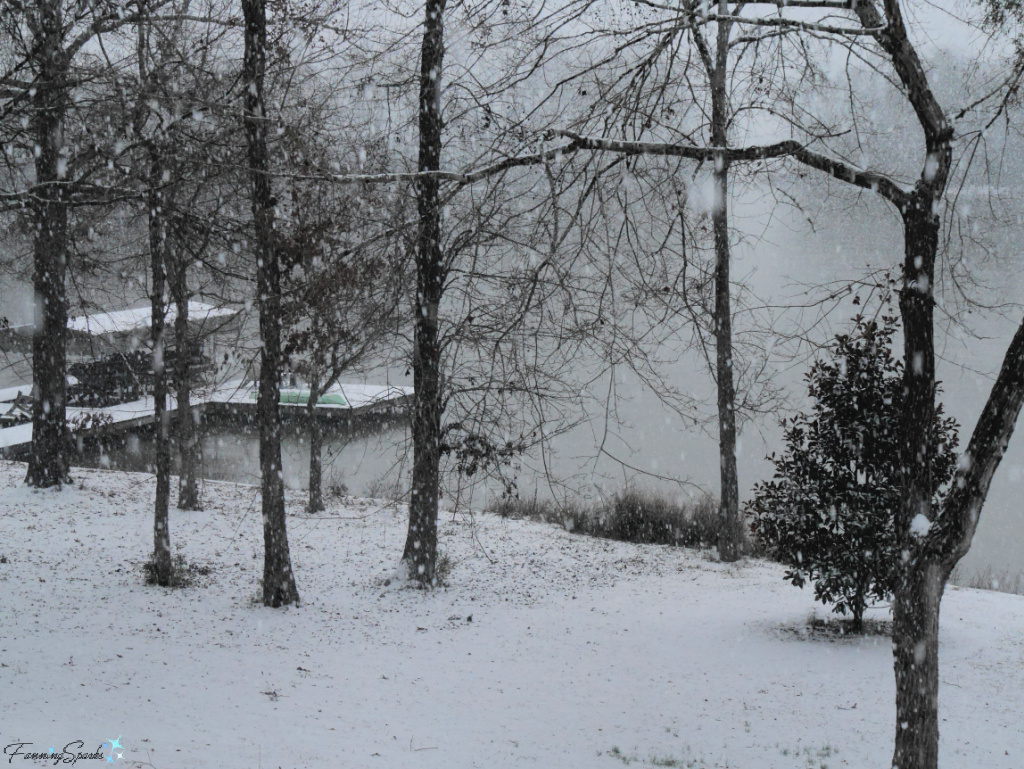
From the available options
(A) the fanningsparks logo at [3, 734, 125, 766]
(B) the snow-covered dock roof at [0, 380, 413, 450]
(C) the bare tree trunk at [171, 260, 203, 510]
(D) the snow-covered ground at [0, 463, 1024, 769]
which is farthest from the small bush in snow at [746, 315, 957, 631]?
(B) the snow-covered dock roof at [0, 380, 413, 450]

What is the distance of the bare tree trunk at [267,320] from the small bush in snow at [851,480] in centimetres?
518

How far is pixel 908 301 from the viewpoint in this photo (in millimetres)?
4406

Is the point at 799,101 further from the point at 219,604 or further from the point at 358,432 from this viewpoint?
the point at 358,432

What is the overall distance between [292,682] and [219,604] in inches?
103

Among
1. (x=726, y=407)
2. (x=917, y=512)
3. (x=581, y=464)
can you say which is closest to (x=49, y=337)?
(x=726, y=407)

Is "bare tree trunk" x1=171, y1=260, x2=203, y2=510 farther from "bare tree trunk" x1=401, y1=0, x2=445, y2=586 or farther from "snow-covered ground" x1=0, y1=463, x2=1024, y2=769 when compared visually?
"bare tree trunk" x1=401, y1=0, x2=445, y2=586

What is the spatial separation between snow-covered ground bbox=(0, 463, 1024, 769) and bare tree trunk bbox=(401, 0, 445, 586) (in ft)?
2.34

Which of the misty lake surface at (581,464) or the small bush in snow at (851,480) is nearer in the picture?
the small bush in snow at (851,480)

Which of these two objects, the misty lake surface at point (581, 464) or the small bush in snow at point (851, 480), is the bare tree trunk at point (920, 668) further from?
the misty lake surface at point (581, 464)

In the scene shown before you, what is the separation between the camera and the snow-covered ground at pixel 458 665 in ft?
19.2

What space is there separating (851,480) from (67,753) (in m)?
7.07

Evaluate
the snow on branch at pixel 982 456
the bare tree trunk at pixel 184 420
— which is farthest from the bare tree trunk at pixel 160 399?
the snow on branch at pixel 982 456

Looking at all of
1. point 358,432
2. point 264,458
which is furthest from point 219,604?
point 358,432

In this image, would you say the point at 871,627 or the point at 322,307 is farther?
the point at 871,627
